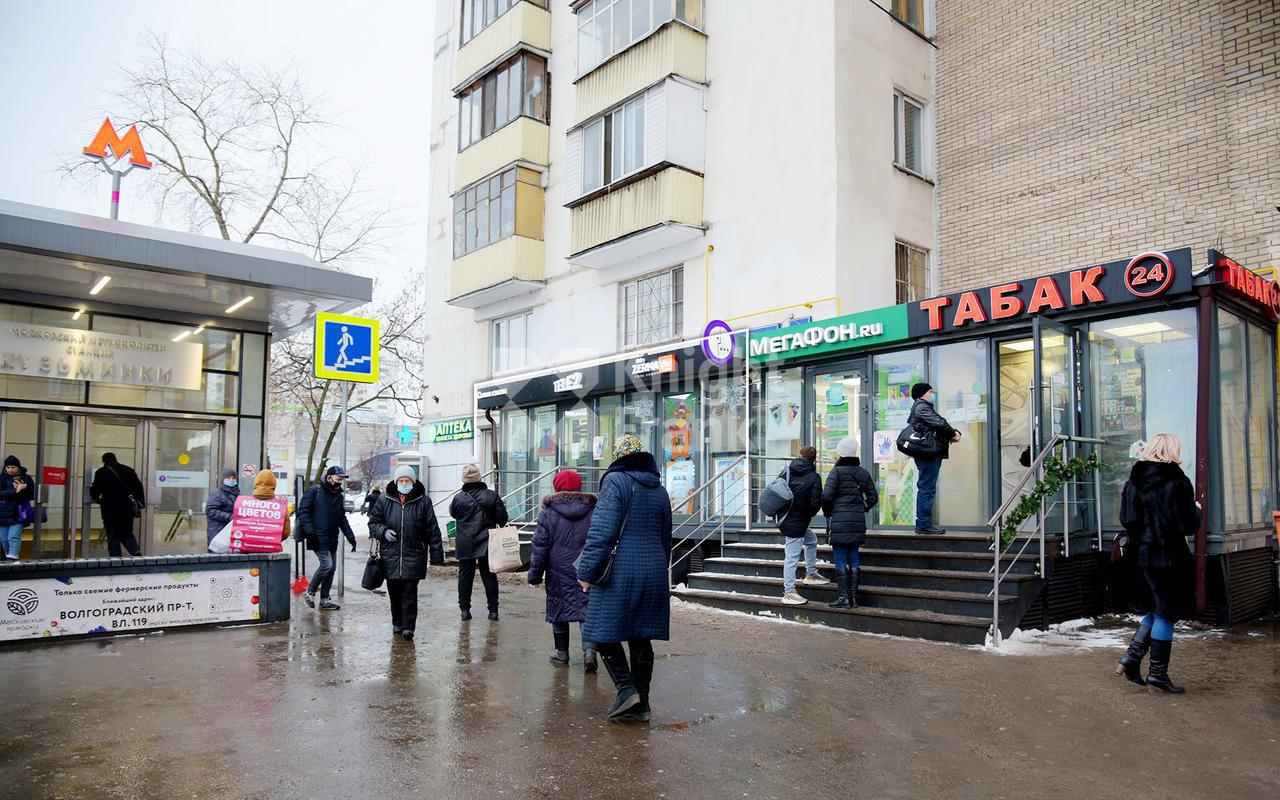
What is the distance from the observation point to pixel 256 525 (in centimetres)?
979

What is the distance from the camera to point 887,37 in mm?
16016

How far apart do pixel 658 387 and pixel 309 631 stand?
8546mm

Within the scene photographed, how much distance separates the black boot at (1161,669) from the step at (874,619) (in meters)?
1.99

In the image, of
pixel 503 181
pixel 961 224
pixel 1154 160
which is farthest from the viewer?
pixel 503 181

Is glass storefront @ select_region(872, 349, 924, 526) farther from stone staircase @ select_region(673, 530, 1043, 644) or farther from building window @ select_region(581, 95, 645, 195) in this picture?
building window @ select_region(581, 95, 645, 195)

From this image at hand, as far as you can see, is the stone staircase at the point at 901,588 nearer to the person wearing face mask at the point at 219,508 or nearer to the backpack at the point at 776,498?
the backpack at the point at 776,498

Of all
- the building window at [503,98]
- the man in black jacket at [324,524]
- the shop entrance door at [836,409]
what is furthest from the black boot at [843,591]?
the building window at [503,98]

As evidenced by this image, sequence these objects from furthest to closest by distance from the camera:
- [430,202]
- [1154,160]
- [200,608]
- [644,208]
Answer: [430,202]
[644,208]
[1154,160]
[200,608]

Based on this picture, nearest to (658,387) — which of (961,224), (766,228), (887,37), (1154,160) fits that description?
(766,228)

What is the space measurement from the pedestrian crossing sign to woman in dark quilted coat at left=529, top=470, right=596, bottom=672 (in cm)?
491

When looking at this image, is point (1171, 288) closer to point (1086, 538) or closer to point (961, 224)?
point (1086, 538)

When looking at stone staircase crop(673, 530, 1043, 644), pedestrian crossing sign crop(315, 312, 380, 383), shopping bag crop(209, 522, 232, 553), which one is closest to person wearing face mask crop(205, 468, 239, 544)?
shopping bag crop(209, 522, 232, 553)

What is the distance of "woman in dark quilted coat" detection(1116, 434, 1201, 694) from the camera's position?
22.1ft

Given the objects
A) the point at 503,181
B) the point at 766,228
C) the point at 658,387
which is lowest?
the point at 658,387
